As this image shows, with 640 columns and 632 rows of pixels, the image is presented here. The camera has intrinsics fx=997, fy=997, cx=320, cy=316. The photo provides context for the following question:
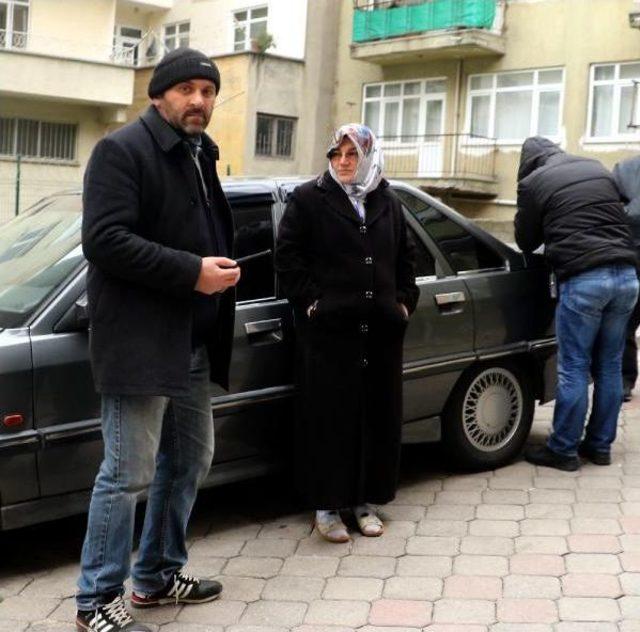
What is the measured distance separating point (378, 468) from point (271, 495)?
0.86 m

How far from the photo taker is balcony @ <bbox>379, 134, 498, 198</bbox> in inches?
994

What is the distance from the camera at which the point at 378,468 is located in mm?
4566

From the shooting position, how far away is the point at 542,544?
4410 mm

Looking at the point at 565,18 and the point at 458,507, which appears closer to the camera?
the point at 458,507

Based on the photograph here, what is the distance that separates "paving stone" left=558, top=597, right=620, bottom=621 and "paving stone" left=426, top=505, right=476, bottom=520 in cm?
106

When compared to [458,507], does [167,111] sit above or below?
above

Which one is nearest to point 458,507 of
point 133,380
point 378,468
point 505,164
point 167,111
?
point 378,468

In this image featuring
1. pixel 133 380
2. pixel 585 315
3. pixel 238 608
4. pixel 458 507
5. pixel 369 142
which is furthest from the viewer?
pixel 585 315

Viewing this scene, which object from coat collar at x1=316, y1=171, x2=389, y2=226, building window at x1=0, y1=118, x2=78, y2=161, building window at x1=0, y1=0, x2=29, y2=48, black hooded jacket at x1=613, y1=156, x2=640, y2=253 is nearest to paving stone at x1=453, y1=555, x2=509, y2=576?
coat collar at x1=316, y1=171, x2=389, y2=226

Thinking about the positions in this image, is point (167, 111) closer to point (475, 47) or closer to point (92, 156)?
point (92, 156)

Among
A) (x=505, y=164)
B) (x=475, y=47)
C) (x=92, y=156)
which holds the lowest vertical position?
(x=92, y=156)

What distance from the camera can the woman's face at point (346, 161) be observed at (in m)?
4.41

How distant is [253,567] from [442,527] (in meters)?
0.97

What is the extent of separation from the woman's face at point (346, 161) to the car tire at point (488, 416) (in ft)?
4.80
